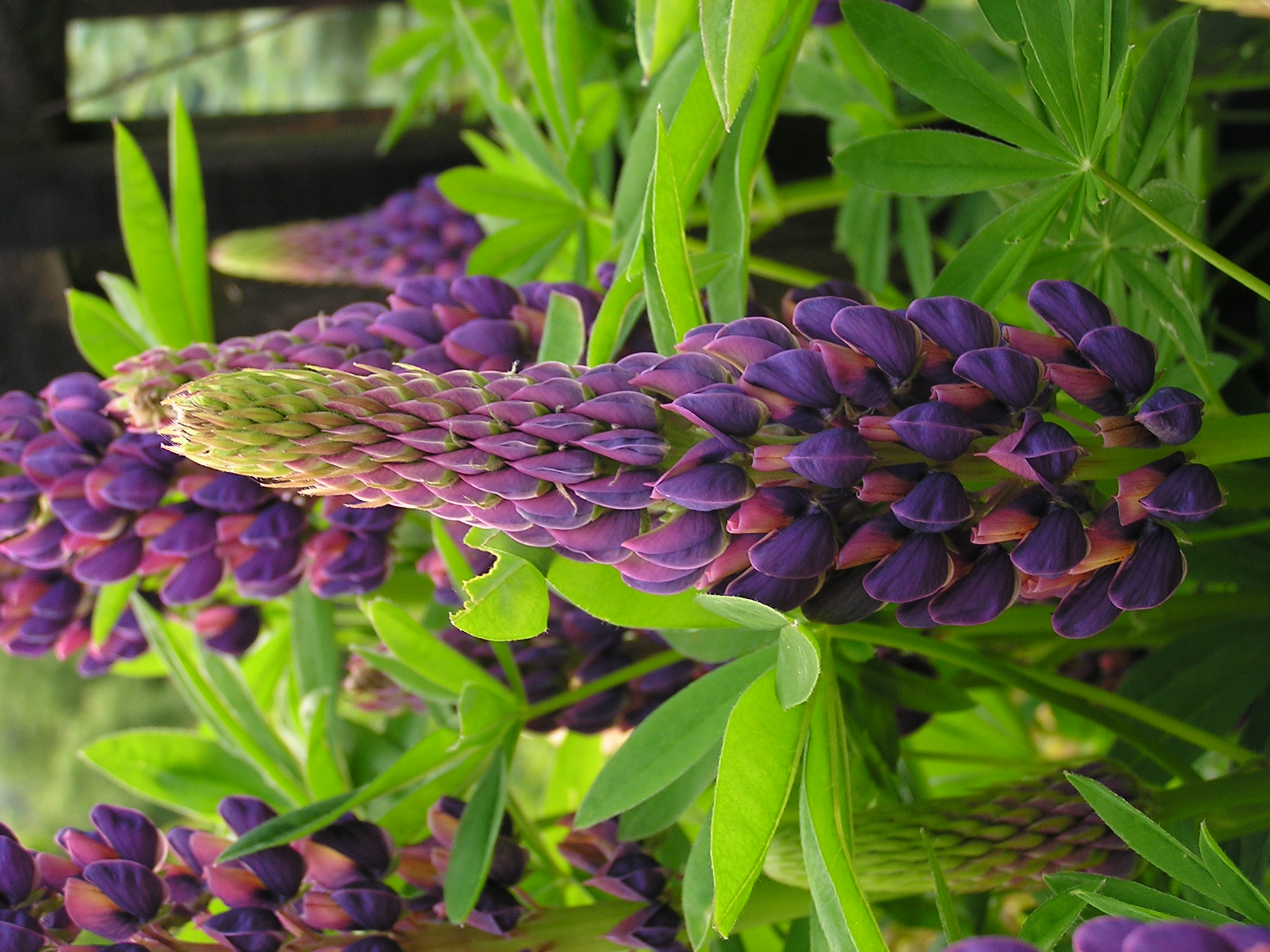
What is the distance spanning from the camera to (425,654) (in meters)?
0.70

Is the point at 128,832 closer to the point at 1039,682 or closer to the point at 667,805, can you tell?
the point at 667,805

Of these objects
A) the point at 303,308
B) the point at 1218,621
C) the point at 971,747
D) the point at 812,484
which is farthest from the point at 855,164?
the point at 303,308

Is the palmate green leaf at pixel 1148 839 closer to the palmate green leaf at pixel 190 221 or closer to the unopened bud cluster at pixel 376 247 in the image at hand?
the palmate green leaf at pixel 190 221

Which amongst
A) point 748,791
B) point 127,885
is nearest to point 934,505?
point 748,791

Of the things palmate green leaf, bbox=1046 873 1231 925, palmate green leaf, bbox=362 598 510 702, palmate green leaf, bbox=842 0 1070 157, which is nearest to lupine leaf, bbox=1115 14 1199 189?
palmate green leaf, bbox=842 0 1070 157

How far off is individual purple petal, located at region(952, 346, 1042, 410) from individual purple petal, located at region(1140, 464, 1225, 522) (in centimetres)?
7

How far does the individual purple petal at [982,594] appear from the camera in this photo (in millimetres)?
469

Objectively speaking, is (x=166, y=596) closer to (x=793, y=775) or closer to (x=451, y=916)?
(x=451, y=916)

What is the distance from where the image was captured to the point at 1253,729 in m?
0.77

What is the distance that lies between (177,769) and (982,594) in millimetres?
679

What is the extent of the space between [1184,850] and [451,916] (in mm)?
378

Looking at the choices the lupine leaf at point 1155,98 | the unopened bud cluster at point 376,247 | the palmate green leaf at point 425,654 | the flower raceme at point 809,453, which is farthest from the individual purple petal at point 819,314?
the unopened bud cluster at point 376,247

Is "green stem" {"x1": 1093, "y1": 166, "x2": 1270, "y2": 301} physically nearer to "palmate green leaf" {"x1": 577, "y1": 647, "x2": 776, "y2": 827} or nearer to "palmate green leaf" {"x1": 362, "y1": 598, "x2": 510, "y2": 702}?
"palmate green leaf" {"x1": 577, "y1": 647, "x2": 776, "y2": 827}

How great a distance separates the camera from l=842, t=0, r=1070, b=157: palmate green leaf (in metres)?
0.57
